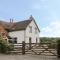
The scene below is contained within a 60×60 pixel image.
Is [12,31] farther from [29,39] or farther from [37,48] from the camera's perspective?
[37,48]

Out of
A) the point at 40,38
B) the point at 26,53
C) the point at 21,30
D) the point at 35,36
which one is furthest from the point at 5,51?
the point at 40,38

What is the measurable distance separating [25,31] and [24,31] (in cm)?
23

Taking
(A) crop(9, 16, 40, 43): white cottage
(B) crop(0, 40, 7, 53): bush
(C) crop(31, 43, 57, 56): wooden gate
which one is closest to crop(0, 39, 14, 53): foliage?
(B) crop(0, 40, 7, 53): bush

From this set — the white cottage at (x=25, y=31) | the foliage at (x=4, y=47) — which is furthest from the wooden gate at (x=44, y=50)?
the white cottage at (x=25, y=31)

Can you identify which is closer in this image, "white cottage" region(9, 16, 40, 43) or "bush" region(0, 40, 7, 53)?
"bush" region(0, 40, 7, 53)

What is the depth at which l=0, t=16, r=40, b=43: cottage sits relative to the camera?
47.1m

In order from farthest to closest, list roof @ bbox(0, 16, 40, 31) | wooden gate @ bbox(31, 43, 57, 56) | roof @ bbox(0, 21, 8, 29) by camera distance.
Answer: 1. roof @ bbox(0, 21, 8, 29)
2. roof @ bbox(0, 16, 40, 31)
3. wooden gate @ bbox(31, 43, 57, 56)

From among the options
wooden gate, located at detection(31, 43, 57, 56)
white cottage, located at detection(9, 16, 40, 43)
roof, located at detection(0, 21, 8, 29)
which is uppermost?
roof, located at detection(0, 21, 8, 29)

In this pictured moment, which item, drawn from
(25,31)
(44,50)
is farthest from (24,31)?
(44,50)

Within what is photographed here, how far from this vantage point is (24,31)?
154 ft

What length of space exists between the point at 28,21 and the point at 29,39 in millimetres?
3956

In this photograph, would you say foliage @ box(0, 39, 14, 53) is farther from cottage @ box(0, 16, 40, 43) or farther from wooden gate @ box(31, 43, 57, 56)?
cottage @ box(0, 16, 40, 43)

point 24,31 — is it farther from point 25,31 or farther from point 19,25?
point 19,25

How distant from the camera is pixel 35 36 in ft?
164
